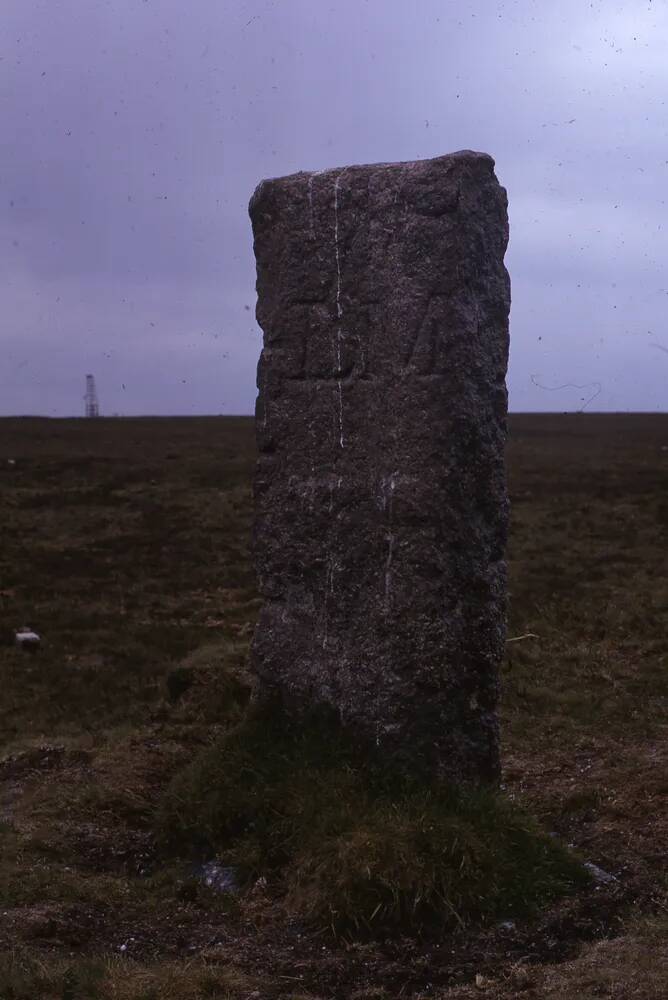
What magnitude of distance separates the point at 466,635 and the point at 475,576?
357 mm

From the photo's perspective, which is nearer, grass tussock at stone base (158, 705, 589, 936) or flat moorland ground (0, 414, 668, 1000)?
flat moorland ground (0, 414, 668, 1000)

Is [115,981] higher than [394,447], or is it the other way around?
[394,447]

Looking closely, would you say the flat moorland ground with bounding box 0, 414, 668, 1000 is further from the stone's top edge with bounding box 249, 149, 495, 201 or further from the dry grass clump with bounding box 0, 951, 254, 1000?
the stone's top edge with bounding box 249, 149, 495, 201

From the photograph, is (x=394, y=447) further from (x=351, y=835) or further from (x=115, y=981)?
(x=115, y=981)

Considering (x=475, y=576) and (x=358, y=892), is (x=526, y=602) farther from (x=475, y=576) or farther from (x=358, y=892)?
(x=358, y=892)

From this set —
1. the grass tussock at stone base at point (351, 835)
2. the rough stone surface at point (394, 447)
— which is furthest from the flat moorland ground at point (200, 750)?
the rough stone surface at point (394, 447)

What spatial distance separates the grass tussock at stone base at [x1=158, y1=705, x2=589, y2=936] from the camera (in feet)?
20.1

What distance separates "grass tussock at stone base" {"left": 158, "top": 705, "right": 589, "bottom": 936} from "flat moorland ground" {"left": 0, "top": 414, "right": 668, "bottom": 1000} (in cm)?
14

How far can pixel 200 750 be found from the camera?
356 inches

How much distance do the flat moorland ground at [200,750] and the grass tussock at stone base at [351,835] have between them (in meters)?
0.14

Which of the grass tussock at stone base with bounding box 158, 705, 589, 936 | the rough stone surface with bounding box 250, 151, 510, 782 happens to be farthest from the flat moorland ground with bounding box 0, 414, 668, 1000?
the rough stone surface with bounding box 250, 151, 510, 782

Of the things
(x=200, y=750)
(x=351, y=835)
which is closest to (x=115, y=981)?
(x=351, y=835)

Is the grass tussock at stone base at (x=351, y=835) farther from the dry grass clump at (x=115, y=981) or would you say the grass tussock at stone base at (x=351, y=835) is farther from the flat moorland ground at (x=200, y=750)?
the dry grass clump at (x=115, y=981)

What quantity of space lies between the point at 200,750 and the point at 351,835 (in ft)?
9.59
